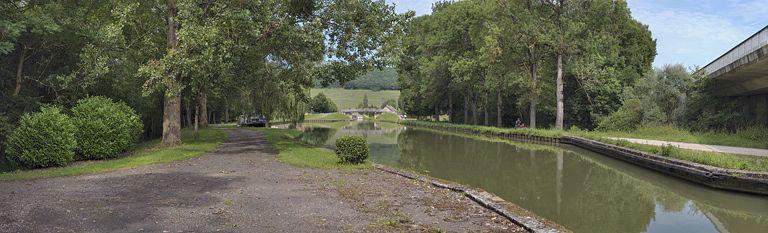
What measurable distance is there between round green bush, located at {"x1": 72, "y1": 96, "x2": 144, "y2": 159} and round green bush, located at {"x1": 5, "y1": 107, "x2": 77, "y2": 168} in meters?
1.31

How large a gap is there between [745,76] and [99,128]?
30.9 metres

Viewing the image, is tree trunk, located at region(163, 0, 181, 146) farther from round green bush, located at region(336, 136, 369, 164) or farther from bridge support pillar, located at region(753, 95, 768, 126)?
bridge support pillar, located at region(753, 95, 768, 126)

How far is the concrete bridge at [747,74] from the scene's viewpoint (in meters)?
21.2

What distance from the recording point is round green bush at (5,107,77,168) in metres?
14.6

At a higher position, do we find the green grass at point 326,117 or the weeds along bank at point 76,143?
the weeds along bank at point 76,143

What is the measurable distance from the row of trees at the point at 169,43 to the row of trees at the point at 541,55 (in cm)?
777

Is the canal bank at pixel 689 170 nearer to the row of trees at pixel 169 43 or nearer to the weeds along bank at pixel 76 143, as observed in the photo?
the row of trees at pixel 169 43

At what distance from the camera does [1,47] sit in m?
13.8

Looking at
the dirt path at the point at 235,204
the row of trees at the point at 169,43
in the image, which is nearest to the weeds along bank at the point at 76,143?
the row of trees at the point at 169,43

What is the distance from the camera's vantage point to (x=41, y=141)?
48.3ft

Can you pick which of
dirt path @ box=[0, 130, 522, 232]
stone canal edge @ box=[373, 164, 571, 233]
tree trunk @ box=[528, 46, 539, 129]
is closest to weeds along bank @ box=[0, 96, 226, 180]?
dirt path @ box=[0, 130, 522, 232]

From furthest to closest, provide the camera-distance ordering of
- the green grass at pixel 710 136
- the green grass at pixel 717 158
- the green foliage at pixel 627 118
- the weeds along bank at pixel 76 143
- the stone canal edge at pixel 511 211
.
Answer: the green foliage at pixel 627 118
the green grass at pixel 710 136
the weeds along bank at pixel 76 143
the green grass at pixel 717 158
the stone canal edge at pixel 511 211

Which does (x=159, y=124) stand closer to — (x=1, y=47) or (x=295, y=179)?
(x=1, y=47)

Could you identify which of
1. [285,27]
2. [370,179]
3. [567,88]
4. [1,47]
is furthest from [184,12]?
[567,88]
